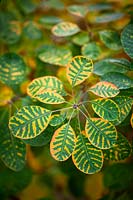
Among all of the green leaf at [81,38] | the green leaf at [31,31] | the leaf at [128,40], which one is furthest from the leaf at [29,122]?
the green leaf at [31,31]

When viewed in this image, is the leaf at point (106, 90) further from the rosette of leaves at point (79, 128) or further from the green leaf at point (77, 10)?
the green leaf at point (77, 10)

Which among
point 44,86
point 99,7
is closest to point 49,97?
point 44,86

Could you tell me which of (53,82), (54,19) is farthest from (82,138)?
(54,19)

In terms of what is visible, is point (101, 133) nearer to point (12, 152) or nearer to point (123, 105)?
point (123, 105)

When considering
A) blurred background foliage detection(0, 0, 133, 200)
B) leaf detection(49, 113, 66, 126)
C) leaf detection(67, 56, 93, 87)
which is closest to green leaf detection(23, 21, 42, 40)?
blurred background foliage detection(0, 0, 133, 200)

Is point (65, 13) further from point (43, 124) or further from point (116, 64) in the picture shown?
point (43, 124)
